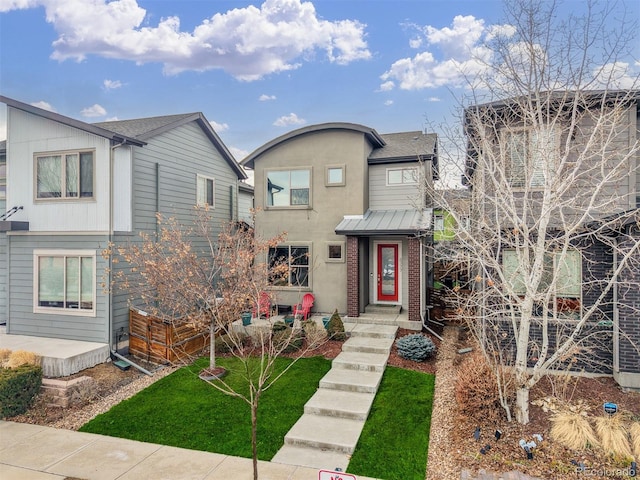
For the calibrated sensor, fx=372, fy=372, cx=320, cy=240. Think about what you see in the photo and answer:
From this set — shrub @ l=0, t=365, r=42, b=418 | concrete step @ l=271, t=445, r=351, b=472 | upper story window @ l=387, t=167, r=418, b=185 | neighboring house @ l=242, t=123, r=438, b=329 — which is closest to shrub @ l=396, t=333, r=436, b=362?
neighboring house @ l=242, t=123, r=438, b=329

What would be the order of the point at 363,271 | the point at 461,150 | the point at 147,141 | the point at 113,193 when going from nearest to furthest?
the point at 461,150, the point at 113,193, the point at 147,141, the point at 363,271

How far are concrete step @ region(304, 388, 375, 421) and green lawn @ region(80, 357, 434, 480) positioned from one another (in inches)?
7.7

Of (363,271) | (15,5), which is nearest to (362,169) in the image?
(363,271)

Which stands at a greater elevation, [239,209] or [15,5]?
[15,5]

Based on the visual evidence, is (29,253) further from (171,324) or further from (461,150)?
(461,150)

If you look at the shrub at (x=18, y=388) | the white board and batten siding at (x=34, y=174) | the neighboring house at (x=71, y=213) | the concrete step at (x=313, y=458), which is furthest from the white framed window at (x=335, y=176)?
the shrub at (x=18, y=388)

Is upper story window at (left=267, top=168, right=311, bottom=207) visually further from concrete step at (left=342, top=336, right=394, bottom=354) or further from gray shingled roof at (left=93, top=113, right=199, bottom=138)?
concrete step at (left=342, top=336, right=394, bottom=354)

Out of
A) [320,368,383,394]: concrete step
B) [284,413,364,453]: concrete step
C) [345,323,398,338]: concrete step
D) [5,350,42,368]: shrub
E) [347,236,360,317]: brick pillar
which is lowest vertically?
[284,413,364,453]: concrete step

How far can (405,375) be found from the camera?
8883 millimetres

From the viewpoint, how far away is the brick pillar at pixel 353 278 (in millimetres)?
12453

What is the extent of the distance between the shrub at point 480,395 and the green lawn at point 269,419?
0.83 m

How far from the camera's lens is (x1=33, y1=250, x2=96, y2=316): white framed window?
35.8ft

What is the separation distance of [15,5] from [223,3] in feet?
18.0

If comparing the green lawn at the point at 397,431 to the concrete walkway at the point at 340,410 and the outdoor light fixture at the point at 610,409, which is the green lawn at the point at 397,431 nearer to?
the concrete walkway at the point at 340,410
